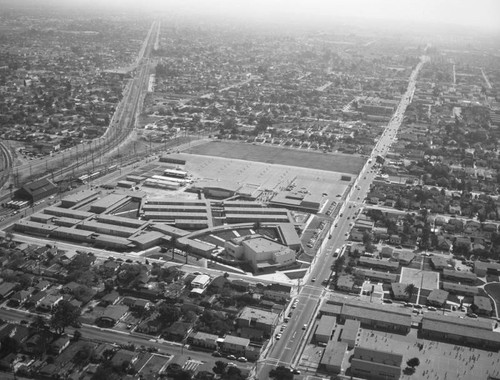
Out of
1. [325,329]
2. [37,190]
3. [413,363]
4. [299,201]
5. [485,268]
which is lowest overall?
[485,268]

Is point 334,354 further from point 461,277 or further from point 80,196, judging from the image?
point 80,196

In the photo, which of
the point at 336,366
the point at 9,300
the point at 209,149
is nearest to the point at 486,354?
the point at 336,366

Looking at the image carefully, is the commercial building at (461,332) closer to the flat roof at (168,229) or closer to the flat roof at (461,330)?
the flat roof at (461,330)

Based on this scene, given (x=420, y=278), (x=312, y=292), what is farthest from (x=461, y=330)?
(x=312, y=292)

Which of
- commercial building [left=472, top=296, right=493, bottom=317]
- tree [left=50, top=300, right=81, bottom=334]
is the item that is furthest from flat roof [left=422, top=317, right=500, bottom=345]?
tree [left=50, top=300, right=81, bottom=334]

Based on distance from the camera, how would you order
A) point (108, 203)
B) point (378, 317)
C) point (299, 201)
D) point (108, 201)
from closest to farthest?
point (378, 317), point (108, 203), point (108, 201), point (299, 201)

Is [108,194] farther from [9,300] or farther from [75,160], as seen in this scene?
[9,300]
